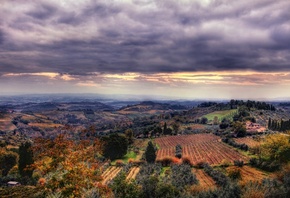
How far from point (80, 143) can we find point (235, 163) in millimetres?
67140

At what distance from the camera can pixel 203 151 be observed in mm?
105250

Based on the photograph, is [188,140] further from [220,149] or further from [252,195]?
[252,195]

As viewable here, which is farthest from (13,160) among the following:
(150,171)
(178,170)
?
(178,170)

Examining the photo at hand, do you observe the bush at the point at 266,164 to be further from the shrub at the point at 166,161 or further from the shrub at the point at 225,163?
the shrub at the point at 166,161

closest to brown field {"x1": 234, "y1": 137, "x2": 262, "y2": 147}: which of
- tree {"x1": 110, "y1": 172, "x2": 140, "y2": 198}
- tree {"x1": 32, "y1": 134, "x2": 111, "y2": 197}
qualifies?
tree {"x1": 110, "y1": 172, "x2": 140, "y2": 198}

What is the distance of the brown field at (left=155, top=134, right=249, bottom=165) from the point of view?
88.9m

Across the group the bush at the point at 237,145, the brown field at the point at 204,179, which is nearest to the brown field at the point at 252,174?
the brown field at the point at 204,179

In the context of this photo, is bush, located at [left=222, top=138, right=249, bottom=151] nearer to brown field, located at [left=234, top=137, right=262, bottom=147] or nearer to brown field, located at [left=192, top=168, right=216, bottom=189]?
brown field, located at [left=234, top=137, right=262, bottom=147]

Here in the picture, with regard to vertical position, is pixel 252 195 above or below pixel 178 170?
above

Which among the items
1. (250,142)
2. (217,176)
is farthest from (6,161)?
(250,142)

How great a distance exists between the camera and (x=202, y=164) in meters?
81.2

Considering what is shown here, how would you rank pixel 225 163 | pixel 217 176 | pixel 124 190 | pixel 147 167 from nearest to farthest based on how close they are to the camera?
pixel 124 190 < pixel 217 176 < pixel 225 163 < pixel 147 167

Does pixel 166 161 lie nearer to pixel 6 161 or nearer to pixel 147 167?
pixel 147 167

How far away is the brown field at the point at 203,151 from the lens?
292 feet
